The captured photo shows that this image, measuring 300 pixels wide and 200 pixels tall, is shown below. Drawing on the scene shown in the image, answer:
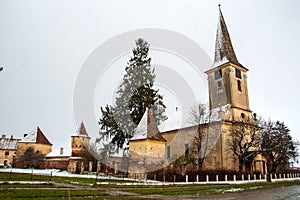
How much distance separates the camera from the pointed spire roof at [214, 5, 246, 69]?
3791cm

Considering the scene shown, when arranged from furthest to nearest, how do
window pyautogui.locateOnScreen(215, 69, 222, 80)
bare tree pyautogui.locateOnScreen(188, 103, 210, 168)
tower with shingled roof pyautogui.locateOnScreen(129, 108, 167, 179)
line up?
window pyautogui.locateOnScreen(215, 69, 222, 80)
bare tree pyautogui.locateOnScreen(188, 103, 210, 168)
tower with shingled roof pyautogui.locateOnScreen(129, 108, 167, 179)

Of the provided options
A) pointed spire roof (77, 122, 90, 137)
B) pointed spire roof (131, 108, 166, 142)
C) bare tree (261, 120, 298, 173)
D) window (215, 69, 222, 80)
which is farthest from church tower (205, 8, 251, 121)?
pointed spire roof (77, 122, 90, 137)

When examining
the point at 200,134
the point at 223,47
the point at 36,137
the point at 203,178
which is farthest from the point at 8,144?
the point at 203,178

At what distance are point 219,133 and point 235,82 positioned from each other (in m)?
8.49

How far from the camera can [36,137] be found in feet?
157

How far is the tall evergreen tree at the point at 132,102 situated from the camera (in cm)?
3353

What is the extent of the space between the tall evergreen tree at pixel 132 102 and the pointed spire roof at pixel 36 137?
19.7 m

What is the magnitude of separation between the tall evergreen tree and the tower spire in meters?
10.2

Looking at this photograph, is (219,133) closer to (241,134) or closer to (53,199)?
(241,134)

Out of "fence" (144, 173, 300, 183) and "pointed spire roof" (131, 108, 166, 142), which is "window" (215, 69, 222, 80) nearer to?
"pointed spire roof" (131, 108, 166, 142)

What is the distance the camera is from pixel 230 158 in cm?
3073

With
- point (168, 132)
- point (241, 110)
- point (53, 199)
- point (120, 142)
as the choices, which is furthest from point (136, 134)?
point (53, 199)

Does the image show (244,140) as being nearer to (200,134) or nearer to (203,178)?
(200,134)

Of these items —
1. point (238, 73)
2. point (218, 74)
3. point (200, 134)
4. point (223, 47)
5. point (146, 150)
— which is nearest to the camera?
point (146, 150)
